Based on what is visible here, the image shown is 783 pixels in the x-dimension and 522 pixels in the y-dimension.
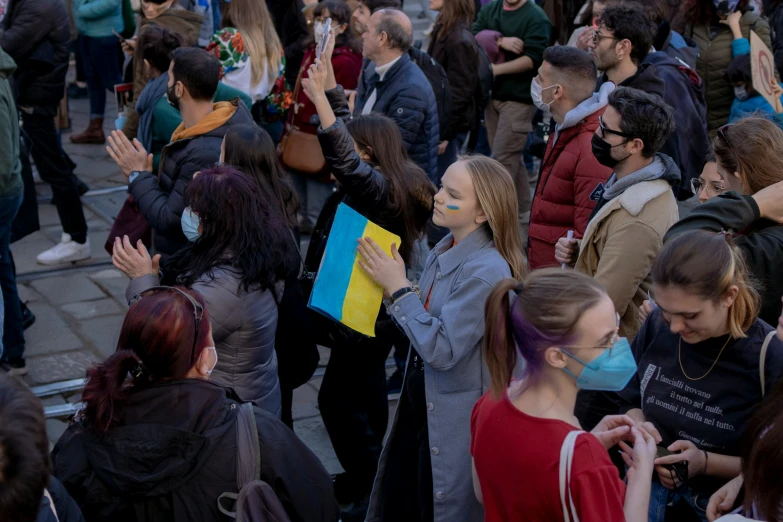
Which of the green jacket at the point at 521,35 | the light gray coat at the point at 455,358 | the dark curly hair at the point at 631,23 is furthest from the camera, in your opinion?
the green jacket at the point at 521,35

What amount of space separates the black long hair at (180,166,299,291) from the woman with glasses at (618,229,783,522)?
1.52 meters

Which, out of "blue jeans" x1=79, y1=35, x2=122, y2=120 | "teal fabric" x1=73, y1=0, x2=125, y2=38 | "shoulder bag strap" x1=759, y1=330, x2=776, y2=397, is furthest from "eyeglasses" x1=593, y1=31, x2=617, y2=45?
"blue jeans" x1=79, y1=35, x2=122, y2=120

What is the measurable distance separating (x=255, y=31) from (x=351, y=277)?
3702mm

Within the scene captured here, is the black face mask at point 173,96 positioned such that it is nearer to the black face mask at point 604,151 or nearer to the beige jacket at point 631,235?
the black face mask at point 604,151

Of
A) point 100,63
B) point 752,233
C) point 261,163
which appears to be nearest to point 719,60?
point 752,233

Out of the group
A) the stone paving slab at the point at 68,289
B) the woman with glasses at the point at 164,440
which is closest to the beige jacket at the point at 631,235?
the woman with glasses at the point at 164,440

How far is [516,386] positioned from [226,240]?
152 centimetres

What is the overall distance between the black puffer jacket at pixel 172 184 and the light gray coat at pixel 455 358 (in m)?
1.65

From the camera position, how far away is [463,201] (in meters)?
3.16

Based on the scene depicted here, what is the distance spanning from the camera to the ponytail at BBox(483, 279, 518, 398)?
2.35 metres

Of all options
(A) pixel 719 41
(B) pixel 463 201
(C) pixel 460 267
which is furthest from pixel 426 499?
(A) pixel 719 41

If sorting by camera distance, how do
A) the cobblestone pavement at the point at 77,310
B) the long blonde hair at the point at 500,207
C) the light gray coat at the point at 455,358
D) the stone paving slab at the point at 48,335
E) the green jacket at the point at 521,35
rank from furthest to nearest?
1. the green jacket at the point at 521,35
2. the stone paving slab at the point at 48,335
3. the cobblestone pavement at the point at 77,310
4. the long blonde hair at the point at 500,207
5. the light gray coat at the point at 455,358

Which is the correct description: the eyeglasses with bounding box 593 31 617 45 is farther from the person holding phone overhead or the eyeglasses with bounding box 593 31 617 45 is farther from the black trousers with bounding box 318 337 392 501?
the black trousers with bounding box 318 337 392 501

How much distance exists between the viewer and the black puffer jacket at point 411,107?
5.53m
